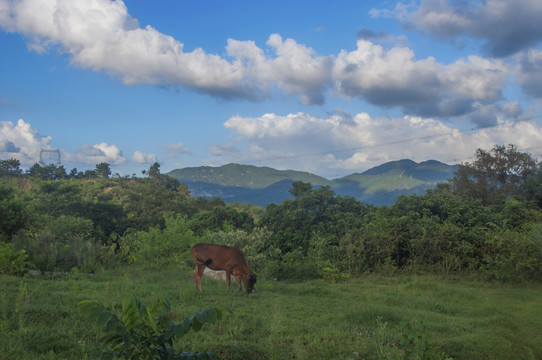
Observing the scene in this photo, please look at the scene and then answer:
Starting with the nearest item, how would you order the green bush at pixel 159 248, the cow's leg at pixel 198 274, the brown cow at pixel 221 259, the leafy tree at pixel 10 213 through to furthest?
the cow's leg at pixel 198 274
the brown cow at pixel 221 259
the leafy tree at pixel 10 213
the green bush at pixel 159 248

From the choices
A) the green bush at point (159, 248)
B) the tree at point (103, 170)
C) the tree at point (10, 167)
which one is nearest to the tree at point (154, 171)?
the tree at point (103, 170)

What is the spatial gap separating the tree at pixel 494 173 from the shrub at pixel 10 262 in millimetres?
27704

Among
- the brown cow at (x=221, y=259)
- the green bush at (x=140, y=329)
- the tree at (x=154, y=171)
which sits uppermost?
the tree at (x=154, y=171)

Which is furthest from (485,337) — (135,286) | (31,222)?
(31,222)

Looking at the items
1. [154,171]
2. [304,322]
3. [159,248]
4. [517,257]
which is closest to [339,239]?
[517,257]

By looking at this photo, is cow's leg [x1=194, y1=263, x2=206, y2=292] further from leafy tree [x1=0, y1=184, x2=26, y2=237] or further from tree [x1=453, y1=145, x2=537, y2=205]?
tree [x1=453, y1=145, x2=537, y2=205]

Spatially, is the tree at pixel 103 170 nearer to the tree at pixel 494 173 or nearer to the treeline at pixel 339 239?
the treeline at pixel 339 239

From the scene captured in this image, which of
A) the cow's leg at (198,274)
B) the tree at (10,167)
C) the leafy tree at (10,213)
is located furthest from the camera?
the tree at (10,167)

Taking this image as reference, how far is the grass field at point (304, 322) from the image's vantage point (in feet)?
17.3

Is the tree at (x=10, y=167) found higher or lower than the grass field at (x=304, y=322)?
higher

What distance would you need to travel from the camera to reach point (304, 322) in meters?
7.42

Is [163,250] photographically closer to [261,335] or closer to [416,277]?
[416,277]

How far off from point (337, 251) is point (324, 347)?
12.9 meters

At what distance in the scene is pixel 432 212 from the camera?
1905 centimetres
